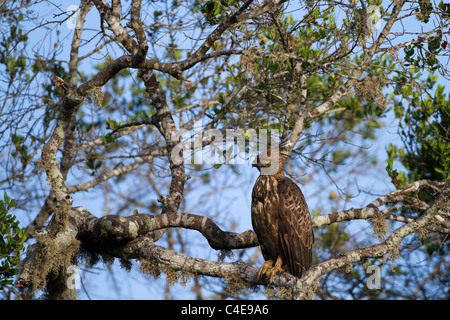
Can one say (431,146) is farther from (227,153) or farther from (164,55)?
A: (164,55)

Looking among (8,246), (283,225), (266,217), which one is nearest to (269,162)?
(266,217)

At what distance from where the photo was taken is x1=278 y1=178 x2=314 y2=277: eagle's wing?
16.8ft

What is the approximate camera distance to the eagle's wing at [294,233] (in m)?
5.12

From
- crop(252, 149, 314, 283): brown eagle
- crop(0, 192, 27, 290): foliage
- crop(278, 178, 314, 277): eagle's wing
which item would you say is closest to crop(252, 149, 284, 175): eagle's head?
crop(252, 149, 314, 283): brown eagle

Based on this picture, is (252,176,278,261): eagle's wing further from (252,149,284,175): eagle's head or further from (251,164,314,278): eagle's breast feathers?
(252,149,284,175): eagle's head

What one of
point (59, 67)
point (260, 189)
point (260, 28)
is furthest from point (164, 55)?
point (260, 189)

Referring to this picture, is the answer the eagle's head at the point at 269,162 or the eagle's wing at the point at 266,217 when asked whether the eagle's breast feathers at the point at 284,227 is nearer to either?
the eagle's wing at the point at 266,217

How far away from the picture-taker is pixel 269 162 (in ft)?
17.8

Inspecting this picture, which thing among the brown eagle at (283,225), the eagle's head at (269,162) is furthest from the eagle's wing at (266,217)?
the eagle's head at (269,162)

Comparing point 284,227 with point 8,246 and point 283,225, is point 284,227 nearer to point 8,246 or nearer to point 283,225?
point 283,225

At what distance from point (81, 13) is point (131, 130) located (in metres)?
1.80

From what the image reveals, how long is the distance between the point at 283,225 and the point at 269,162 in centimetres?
70

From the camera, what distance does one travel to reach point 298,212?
16.9 feet
